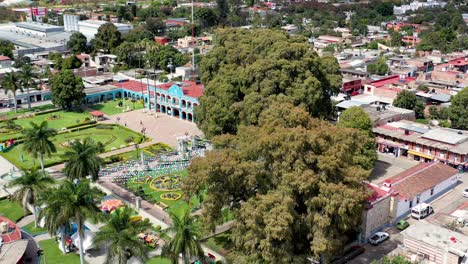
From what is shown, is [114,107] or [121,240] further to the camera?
[114,107]

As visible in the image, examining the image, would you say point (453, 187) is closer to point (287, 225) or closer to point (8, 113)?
point (287, 225)

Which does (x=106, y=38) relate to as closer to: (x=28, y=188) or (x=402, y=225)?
(x=28, y=188)

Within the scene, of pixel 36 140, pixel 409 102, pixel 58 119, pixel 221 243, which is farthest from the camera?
pixel 58 119

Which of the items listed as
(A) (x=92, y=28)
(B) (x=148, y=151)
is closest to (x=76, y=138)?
(B) (x=148, y=151)

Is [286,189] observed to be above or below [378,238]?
above

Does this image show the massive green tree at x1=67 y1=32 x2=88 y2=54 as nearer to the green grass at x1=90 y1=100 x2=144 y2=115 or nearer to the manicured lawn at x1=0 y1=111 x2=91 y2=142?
the green grass at x1=90 y1=100 x2=144 y2=115

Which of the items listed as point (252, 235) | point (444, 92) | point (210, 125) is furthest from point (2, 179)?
point (444, 92)

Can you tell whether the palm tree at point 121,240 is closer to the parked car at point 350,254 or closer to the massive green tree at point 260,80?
the parked car at point 350,254
